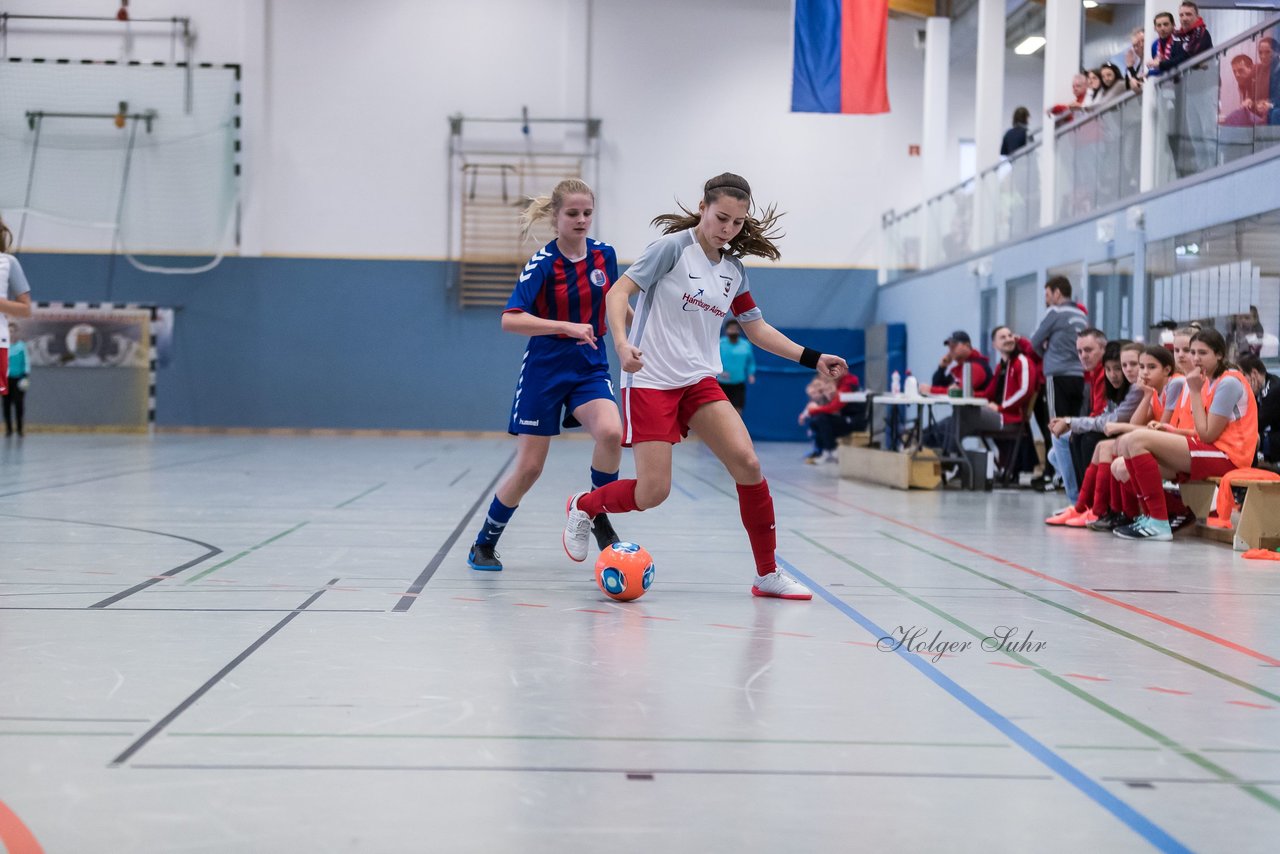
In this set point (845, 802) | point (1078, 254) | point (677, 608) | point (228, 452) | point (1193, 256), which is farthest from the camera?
point (228, 452)

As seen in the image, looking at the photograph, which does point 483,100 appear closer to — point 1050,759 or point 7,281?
point 7,281

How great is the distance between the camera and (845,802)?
228 cm

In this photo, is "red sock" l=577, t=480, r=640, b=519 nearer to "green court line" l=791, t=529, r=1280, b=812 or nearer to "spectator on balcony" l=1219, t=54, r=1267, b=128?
"green court line" l=791, t=529, r=1280, b=812

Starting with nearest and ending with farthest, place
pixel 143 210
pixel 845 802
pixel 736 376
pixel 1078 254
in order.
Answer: pixel 845 802 < pixel 1078 254 < pixel 736 376 < pixel 143 210

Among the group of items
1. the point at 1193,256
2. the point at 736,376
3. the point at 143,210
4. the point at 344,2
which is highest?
the point at 344,2

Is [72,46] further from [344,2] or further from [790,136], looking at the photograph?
[790,136]

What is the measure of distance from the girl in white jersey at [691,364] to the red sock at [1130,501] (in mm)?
3595

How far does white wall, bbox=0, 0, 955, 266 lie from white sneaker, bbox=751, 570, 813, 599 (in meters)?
17.8

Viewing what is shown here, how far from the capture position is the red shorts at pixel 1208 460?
7.16 metres

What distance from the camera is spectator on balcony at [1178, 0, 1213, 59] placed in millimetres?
10867

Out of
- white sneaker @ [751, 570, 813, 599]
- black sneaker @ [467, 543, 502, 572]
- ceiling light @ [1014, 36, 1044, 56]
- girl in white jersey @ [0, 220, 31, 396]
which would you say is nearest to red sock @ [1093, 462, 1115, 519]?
white sneaker @ [751, 570, 813, 599]

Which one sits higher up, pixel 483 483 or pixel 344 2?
pixel 344 2

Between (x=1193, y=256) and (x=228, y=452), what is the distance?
11.1 m

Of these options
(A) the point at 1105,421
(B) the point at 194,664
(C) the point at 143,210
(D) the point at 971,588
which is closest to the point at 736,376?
(A) the point at 1105,421
